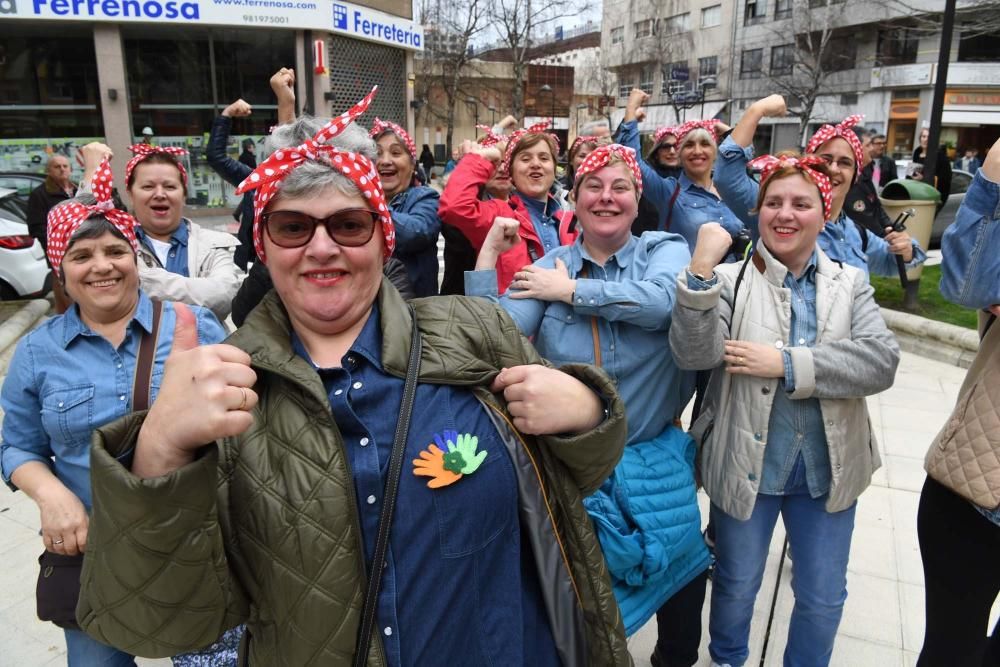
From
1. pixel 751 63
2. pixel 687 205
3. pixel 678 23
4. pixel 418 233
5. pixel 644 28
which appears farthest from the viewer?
pixel 644 28

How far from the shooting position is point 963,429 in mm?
Result: 2174

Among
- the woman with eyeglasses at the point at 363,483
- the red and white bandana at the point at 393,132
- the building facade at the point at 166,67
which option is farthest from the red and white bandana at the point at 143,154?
the building facade at the point at 166,67

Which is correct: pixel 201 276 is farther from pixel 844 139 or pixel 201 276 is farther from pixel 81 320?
pixel 844 139

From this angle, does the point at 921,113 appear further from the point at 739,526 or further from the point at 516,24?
the point at 739,526

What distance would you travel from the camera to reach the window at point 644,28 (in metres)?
49.8

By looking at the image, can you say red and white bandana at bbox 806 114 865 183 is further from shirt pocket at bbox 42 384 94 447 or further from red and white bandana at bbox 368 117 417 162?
shirt pocket at bbox 42 384 94 447

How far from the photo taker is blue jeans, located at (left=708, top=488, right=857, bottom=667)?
2641 mm

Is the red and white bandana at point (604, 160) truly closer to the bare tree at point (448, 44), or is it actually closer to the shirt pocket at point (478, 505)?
the shirt pocket at point (478, 505)

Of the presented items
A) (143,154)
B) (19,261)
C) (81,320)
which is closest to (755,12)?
(19,261)

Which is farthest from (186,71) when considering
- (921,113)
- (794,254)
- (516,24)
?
(921,113)

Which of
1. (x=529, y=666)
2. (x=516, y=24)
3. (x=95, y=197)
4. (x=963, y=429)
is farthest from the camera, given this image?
(x=516, y=24)

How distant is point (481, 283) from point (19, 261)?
8.68 m

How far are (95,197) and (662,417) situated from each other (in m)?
2.32

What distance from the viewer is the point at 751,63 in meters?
42.6
